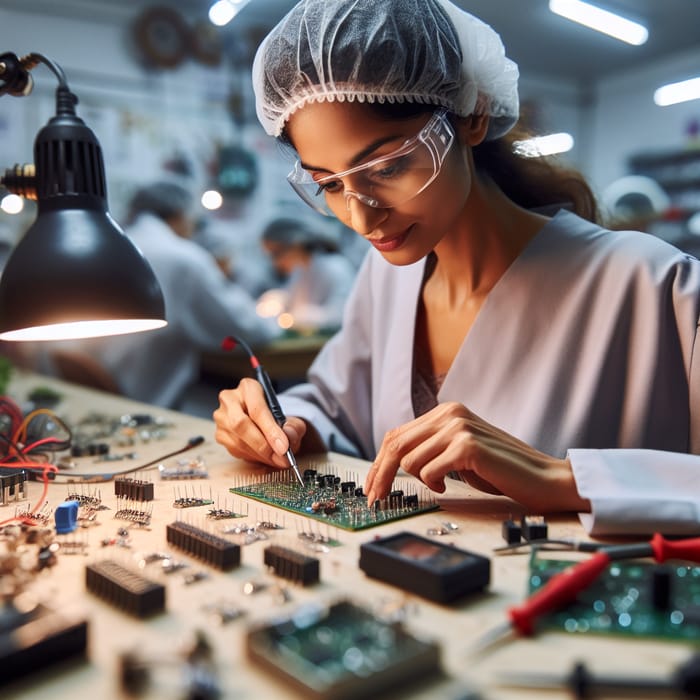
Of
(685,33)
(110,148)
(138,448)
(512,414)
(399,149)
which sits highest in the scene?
(685,33)

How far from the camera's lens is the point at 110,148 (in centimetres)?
562

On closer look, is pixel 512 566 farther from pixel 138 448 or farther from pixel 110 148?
pixel 110 148

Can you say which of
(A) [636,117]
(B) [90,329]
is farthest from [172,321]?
(A) [636,117]

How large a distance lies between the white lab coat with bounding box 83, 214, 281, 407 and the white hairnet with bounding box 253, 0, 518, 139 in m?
2.30

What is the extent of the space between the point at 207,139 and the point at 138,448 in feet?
16.7

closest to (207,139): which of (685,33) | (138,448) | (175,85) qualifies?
(175,85)

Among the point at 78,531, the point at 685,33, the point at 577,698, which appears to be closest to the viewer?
the point at 577,698

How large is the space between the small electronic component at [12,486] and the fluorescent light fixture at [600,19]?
3841 mm

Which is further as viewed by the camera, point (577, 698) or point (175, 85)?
point (175, 85)

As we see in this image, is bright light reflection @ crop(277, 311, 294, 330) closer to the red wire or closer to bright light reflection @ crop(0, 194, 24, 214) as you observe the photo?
bright light reflection @ crop(0, 194, 24, 214)

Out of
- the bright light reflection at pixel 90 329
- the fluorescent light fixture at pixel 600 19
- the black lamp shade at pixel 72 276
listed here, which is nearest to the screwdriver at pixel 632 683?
the black lamp shade at pixel 72 276

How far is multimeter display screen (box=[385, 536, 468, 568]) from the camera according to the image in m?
0.74

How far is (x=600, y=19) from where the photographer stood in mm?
4492

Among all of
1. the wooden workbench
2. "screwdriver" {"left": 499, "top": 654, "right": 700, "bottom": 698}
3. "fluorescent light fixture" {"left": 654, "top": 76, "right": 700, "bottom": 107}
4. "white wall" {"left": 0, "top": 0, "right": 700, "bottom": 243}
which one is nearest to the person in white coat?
"white wall" {"left": 0, "top": 0, "right": 700, "bottom": 243}
